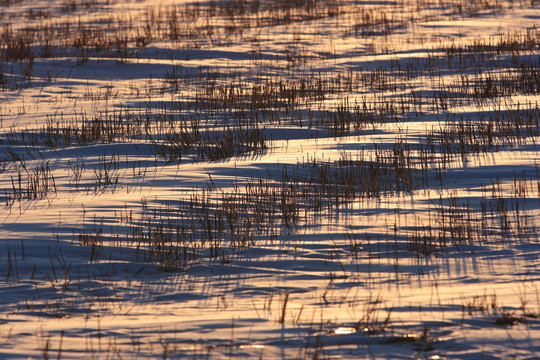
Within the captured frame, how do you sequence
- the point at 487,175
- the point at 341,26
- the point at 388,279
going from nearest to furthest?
the point at 388,279 → the point at 487,175 → the point at 341,26

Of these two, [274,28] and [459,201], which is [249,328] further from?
[274,28]

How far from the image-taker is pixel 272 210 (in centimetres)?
480

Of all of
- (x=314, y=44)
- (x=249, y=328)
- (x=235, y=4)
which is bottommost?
(x=249, y=328)

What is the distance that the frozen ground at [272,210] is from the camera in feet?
9.62

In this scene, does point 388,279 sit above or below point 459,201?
below

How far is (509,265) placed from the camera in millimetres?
3697

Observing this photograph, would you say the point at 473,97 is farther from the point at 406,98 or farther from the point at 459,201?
the point at 459,201

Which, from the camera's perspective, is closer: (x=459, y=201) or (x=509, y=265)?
(x=509, y=265)

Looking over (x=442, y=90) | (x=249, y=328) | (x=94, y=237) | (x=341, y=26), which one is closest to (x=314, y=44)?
(x=341, y=26)

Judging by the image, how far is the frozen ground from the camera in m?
2.93

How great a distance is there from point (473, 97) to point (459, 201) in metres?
4.62

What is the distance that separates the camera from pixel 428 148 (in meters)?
6.59

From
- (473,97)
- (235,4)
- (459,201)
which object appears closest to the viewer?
(459,201)

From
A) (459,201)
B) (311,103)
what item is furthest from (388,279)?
(311,103)
